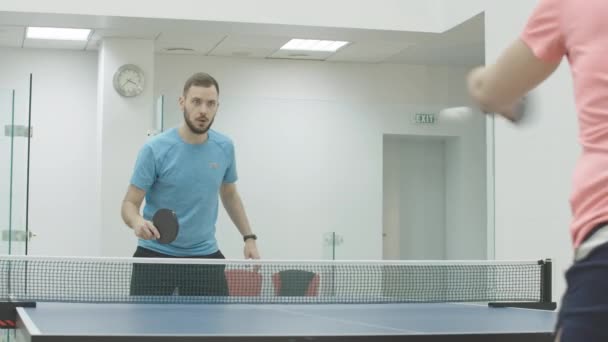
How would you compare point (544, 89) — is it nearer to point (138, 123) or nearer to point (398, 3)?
point (398, 3)

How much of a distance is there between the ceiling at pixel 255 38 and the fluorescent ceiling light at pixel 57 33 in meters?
0.08

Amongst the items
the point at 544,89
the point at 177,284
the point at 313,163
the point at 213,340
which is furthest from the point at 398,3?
the point at 213,340

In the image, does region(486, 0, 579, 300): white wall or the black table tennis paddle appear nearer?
the black table tennis paddle

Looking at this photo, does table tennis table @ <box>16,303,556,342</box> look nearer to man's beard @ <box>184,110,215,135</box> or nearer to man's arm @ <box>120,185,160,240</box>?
man's arm @ <box>120,185,160,240</box>

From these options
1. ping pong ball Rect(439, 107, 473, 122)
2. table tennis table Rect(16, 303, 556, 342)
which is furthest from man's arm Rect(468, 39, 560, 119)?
ping pong ball Rect(439, 107, 473, 122)

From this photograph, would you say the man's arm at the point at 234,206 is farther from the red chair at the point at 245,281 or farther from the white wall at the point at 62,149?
the white wall at the point at 62,149

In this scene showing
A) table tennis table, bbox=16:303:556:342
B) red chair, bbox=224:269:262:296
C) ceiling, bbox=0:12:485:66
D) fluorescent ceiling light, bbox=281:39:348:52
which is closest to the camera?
table tennis table, bbox=16:303:556:342

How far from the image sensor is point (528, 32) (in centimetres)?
142

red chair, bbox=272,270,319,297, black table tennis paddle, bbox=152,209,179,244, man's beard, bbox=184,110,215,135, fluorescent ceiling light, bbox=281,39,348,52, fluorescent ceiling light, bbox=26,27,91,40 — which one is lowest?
red chair, bbox=272,270,319,297

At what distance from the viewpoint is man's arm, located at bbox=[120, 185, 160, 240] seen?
3844 mm

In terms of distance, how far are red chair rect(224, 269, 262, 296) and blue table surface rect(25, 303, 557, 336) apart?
736mm

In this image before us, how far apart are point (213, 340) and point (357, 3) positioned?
20.9 feet

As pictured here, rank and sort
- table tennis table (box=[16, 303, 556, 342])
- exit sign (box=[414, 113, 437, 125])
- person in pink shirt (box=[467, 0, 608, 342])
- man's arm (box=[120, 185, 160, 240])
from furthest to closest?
exit sign (box=[414, 113, 437, 125])
man's arm (box=[120, 185, 160, 240])
table tennis table (box=[16, 303, 556, 342])
person in pink shirt (box=[467, 0, 608, 342])

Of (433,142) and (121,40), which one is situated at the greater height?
(121,40)
